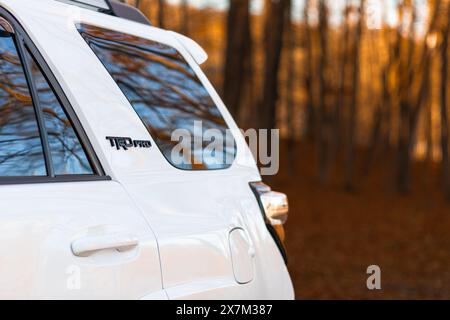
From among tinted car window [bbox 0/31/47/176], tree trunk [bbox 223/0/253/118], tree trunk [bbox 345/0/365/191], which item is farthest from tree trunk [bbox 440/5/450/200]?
tinted car window [bbox 0/31/47/176]

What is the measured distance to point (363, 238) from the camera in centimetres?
1867

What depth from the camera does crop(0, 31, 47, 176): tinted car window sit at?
248cm

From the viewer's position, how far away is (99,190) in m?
2.68

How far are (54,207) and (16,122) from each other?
0.37 meters

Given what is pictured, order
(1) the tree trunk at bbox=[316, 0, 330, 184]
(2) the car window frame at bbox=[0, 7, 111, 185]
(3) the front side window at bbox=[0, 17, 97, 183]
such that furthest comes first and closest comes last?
1. (1) the tree trunk at bbox=[316, 0, 330, 184]
2. (2) the car window frame at bbox=[0, 7, 111, 185]
3. (3) the front side window at bbox=[0, 17, 97, 183]

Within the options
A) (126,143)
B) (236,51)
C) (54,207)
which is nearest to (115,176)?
(126,143)

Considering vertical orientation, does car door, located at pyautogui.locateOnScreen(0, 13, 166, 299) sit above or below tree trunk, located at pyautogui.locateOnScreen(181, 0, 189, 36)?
below

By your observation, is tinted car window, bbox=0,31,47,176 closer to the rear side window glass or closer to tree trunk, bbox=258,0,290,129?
the rear side window glass

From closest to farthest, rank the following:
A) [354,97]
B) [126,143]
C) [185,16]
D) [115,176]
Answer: [115,176] → [126,143] → [354,97] → [185,16]

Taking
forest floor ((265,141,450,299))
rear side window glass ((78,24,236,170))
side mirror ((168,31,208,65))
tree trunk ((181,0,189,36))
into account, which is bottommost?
forest floor ((265,141,450,299))

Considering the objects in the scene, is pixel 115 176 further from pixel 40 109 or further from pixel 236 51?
pixel 236 51

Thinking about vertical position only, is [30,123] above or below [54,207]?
above
